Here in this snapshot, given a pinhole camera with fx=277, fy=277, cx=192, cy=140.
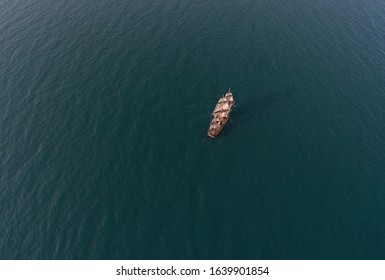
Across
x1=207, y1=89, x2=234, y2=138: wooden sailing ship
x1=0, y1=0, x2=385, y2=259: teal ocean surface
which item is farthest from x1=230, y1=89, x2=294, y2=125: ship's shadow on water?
x1=207, y1=89, x2=234, y2=138: wooden sailing ship

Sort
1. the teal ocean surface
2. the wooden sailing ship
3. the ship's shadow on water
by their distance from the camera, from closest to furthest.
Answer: the teal ocean surface, the wooden sailing ship, the ship's shadow on water

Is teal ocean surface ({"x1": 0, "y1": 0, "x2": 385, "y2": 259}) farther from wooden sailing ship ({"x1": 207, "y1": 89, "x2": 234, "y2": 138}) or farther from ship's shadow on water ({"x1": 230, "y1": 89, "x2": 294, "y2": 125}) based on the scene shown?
wooden sailing ship ({"x1": 207, "y1": 89, "x2": 234, "y2": 138})

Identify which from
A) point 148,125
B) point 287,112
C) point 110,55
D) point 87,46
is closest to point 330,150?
point 287,112

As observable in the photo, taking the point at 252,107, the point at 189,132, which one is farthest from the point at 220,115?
the point at 252,107

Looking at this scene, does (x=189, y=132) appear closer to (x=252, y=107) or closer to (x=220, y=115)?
(x=220, y=115)

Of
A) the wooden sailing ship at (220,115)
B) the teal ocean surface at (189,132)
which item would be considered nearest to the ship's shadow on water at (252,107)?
the teal ocean surface at (189,132)
